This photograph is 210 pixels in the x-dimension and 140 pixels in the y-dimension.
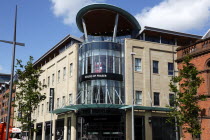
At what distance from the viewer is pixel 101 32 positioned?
5028 cm

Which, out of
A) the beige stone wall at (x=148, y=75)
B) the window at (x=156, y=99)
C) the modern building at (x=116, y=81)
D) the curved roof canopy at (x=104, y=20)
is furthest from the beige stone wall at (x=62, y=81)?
the window at (x=156, y=99)

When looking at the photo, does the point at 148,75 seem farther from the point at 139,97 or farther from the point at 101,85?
the point at 101,85

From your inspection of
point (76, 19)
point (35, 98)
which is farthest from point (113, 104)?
point (76, 19)

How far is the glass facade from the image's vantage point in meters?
40.4

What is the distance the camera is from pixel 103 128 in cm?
3988

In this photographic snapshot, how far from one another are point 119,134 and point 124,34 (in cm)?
1589

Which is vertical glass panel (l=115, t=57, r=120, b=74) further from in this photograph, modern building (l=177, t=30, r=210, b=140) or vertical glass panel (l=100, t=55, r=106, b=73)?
modern building (l=177, t=30, r=210, b=140)

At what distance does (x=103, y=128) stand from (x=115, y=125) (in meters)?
1.63

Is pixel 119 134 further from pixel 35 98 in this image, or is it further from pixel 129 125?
pixel 35 98

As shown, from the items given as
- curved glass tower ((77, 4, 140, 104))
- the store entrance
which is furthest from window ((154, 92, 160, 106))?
the store entrance

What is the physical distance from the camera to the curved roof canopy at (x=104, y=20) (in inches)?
1740

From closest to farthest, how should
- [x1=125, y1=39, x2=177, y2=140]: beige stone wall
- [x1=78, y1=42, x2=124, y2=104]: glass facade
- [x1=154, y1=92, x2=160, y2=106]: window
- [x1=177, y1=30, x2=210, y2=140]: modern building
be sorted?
[x1=177, y1=30, x2=210, y2=140]: modern building, [x1=78, y1=42, x2=124, y2=104]: glass facade, [x1=125, y1=39, x2=177, y2=140]: beige stone wall, [x1=154, y1=92, x2=160, y2=106]: window

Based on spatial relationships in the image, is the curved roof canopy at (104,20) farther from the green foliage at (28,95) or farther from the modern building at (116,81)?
the green foliage at (28,95)

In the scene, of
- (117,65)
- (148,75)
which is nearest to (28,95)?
(117,65)
